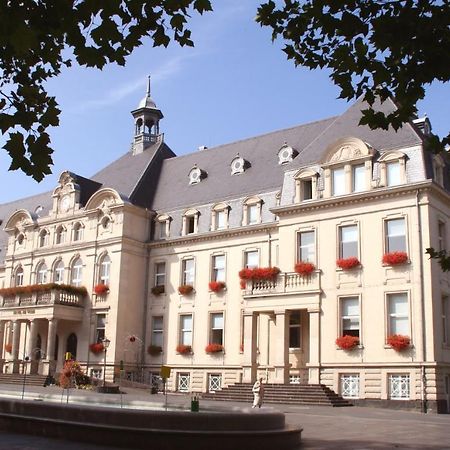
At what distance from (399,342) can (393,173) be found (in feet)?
26.7

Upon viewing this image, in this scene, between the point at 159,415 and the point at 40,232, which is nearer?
the point at 159,415

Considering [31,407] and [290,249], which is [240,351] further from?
[31,407]

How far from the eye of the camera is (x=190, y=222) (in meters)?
42.5

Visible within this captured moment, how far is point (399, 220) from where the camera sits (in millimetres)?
31656

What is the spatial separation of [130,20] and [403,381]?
2570 centimetres

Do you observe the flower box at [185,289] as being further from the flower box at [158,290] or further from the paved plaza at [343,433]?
the paved plaza at [343,433]

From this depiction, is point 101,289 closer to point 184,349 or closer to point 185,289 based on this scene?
point 185,289

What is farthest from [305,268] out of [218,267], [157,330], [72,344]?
[72,344]

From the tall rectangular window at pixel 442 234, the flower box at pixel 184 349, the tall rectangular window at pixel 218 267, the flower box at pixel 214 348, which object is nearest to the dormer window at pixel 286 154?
the tall rectangular window at pixel 218 267

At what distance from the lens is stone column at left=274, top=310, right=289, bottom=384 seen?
32.2 metres

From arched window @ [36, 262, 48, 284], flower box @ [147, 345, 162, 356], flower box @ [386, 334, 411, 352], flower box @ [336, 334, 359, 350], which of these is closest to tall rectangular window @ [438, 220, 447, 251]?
flower box @ [386, 334, 411, 352]

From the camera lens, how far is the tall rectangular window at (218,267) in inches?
1575

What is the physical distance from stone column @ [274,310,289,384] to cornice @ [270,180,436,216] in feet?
18.1

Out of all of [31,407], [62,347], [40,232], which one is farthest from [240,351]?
[31,407]
